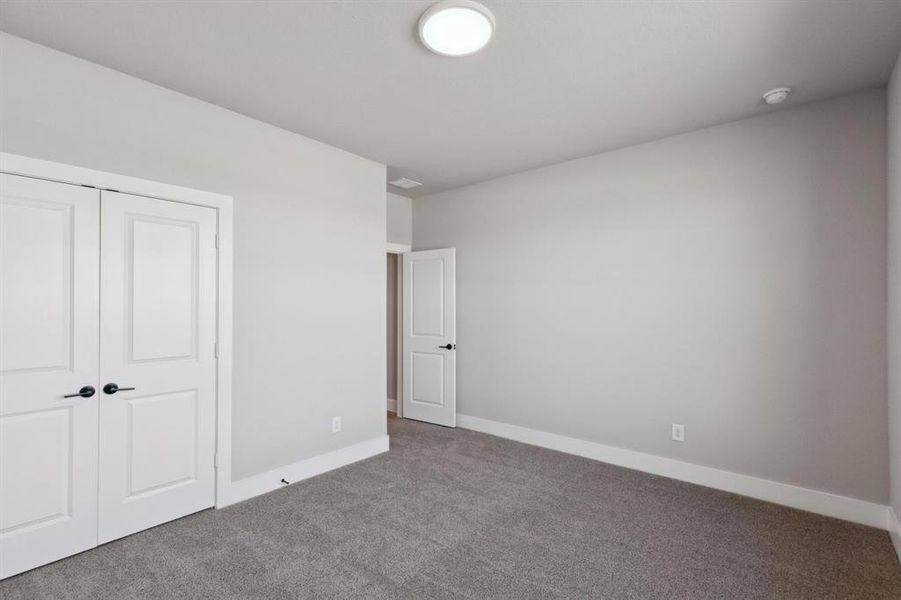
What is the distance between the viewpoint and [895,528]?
2.52m

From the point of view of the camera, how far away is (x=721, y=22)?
215 cm

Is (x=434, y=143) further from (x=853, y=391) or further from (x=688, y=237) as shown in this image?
(x=853, y=391)

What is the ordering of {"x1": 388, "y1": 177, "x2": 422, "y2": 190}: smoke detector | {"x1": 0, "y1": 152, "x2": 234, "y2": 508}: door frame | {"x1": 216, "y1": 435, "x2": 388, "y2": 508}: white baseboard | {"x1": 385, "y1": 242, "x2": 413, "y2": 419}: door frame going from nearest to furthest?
{"x1": 0, "y1": 152, "x2": 234, "y2": 508}: door frame
{"x1": 216, "y1": 435, "x2": 388, "y2": 508}: white baseboard
{"x1": 388, "y1": 177, "x2": 422, "y2": 190}: smoke detector
{"x1": 385, "y1": 242, "x2": 413, "y2": 419}: door frame

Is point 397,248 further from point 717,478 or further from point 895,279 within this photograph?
point 895,279

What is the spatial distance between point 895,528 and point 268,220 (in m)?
4.48

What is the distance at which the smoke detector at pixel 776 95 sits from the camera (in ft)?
9.17

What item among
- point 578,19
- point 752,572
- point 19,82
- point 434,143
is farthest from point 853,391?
point 19,82

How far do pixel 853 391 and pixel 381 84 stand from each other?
3.64m

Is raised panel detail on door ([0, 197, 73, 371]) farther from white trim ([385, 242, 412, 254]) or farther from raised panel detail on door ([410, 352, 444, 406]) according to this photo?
raised panel detail on door ([410, 352, 444, 406])

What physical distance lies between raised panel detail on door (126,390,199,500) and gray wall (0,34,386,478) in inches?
12.0

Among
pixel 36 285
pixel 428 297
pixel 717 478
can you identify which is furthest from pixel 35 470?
pixel 717 478

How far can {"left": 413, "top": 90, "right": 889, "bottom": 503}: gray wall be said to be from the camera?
285cm

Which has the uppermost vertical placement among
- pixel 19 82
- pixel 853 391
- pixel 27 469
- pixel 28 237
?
pixel 19 82

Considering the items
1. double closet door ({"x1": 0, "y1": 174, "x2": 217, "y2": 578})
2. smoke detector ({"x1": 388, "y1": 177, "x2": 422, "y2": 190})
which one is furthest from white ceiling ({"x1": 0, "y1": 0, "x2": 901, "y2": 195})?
smoke detector ({"x1": 388, "y1": 177, "x2": 422, "y2": 190})
